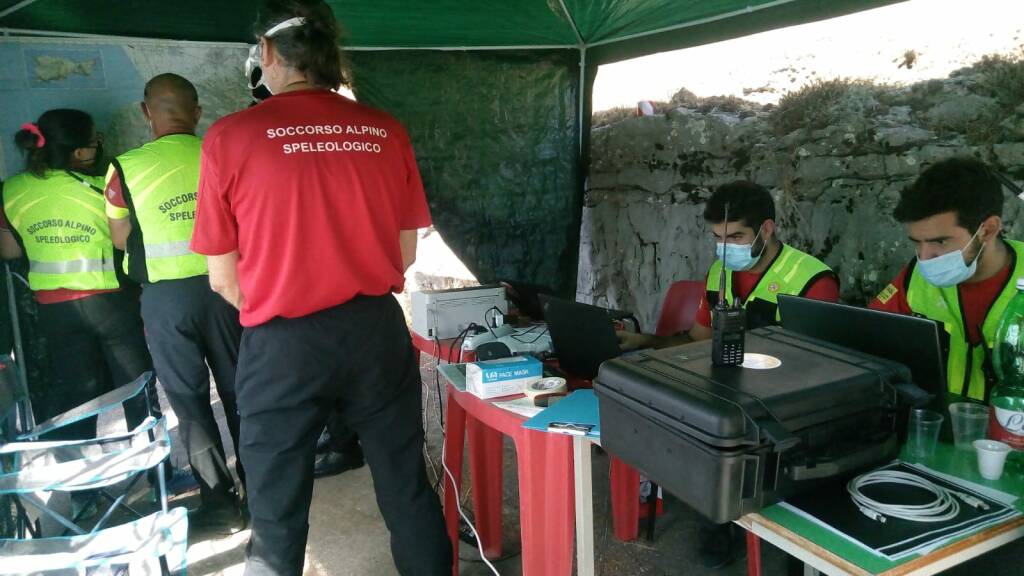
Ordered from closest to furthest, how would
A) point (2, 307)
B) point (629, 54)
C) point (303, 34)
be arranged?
point (303, 34)
point (2, 307)
point (629, 54)

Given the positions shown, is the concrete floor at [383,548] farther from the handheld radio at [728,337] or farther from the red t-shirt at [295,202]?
the handheld radio at [728,337]

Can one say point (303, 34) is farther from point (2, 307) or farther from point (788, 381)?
point (2, 307)

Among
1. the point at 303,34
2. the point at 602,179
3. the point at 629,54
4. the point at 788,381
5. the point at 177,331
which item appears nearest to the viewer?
the point at 788,381

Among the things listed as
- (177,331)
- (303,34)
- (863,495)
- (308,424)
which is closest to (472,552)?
(308,424)

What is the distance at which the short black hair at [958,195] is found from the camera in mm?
1757

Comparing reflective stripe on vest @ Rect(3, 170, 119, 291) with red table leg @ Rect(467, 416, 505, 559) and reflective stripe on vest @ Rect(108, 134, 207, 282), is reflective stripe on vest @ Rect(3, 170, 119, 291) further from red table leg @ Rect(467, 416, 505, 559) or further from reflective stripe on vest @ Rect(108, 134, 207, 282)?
red table leg @ Rect(467, 416, 505, 559)

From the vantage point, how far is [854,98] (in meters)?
2.94

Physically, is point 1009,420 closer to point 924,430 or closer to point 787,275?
point 924,430

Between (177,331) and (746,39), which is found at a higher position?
(746,39)

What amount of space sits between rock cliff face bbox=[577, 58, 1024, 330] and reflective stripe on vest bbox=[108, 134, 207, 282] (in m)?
2.68

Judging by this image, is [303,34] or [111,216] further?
[111,216]

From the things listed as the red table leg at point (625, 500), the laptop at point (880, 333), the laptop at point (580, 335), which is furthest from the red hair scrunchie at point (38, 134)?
the laptop at point (880, 333)

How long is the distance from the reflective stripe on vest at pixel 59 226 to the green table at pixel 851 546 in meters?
2.65

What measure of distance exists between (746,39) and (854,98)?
2.41ft
